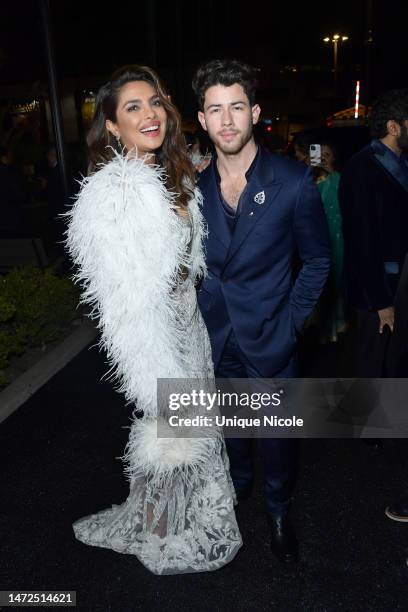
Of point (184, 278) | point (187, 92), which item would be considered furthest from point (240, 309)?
point (187, 92)

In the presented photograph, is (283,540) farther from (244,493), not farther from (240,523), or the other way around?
(244,493)

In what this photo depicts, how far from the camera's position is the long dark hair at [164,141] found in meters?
2.50

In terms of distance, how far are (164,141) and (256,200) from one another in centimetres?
57

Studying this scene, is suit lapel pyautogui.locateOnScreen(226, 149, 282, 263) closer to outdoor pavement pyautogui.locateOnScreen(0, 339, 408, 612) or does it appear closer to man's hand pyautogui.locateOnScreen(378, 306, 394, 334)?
man's hand pyautogui.locateOnScreen(378, 306, 394, 334)

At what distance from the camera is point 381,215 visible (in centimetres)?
338

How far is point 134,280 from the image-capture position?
85.3 inches

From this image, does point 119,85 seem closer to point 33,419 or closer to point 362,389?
point 362,389

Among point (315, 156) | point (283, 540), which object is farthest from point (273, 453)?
point (315, 156)

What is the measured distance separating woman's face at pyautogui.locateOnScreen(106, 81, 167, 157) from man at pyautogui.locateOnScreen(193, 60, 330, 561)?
252mm

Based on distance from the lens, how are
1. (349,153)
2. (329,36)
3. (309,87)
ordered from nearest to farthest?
(349,153) < (329,36) < (309,87)

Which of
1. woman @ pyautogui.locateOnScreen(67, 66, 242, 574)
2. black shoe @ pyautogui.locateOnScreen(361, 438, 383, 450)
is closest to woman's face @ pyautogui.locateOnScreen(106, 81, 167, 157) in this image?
woman @ pyautogui.locateOnScreen(67, 66, 242, 574)

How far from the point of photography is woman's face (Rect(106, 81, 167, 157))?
2463 millimetres

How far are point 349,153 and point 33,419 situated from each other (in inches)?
221

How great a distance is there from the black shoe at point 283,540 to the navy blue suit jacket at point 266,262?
76 cm
